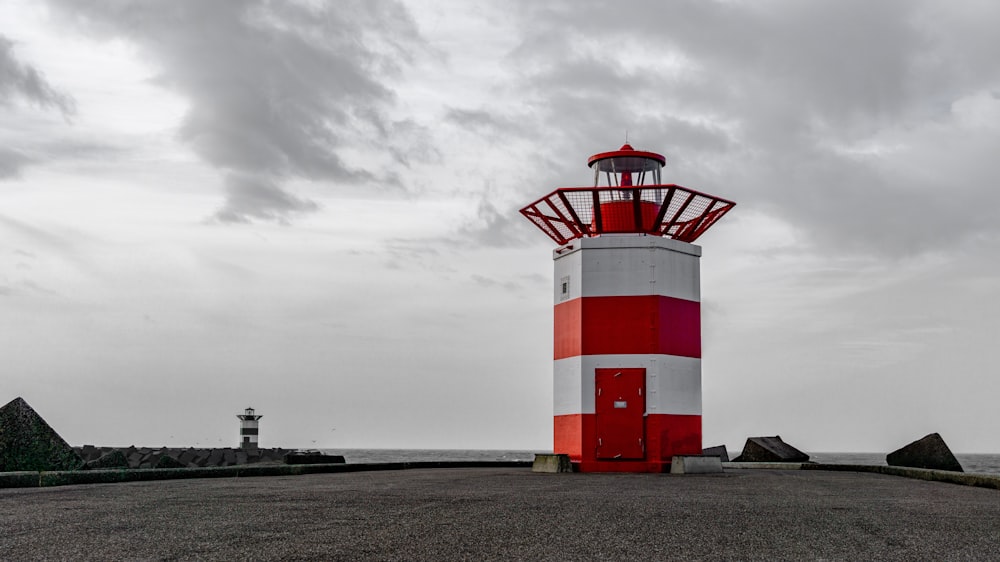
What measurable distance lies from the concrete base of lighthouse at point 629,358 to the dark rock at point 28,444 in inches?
333

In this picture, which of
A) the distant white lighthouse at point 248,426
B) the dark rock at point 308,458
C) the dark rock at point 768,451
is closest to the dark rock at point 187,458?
the distant white lighthouse at point 248,426

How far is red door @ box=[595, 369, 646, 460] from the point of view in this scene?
1617cm

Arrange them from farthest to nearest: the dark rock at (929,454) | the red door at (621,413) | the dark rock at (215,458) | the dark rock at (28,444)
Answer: the dark rock at (215,458) < the dark rock at (929,454) < the red door at (621,413) < the dark rock at (28,444)

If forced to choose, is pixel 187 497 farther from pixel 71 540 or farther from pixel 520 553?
pixel 520 553

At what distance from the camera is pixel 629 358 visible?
16312 millimetres

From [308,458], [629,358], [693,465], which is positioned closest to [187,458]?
[308,458]

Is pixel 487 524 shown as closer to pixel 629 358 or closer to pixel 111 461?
pixel 629 358

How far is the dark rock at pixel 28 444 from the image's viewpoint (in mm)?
12453

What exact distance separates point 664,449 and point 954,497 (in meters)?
6.67

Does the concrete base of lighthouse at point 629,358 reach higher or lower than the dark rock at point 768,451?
higher

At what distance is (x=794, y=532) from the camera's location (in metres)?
6.21

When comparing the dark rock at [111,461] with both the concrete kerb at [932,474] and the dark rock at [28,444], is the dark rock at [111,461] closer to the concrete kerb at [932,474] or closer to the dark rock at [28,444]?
the dark rock at [28,444]

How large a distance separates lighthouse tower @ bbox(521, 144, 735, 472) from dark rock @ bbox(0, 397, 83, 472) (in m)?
8.53

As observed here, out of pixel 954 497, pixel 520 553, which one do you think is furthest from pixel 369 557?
pixel 954 497
